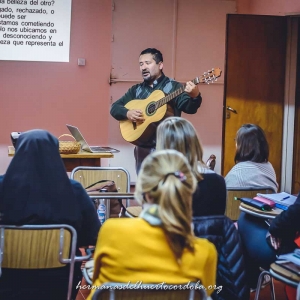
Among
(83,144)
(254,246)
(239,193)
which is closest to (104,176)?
(83,144)

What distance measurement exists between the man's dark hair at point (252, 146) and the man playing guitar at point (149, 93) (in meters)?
0.74

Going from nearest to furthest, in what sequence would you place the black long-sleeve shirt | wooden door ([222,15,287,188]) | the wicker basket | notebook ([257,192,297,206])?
1. notebook ([257,192,297,206])
2. the wicker basket
3. the black long-sleeve shirt
4. wooden door ([222,15,287,188])

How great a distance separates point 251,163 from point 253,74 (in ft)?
9.03

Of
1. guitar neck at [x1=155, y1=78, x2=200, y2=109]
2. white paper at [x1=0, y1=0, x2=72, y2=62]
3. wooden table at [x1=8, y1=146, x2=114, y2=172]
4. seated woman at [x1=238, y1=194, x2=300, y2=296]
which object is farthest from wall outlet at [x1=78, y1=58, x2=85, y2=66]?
seated woman at [x1=238, y1=194, x2=300, y2=296]

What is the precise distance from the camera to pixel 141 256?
1595 mm

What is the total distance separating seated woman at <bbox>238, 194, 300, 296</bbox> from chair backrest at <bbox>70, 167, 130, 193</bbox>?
916 mm

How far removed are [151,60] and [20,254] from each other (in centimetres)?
228

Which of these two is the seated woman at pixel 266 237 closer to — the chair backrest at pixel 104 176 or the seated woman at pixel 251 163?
the seated woman at pixel 251 163

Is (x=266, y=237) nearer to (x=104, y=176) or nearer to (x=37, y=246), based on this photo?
(x=37, y=246)

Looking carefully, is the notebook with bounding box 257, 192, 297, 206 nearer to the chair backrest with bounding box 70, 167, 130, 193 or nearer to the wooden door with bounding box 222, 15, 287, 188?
the chair backrest with bounding box 70, 167, 130, 193

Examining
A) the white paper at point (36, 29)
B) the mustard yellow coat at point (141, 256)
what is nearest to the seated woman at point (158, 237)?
the mustard yellow coat at point (141, 256)

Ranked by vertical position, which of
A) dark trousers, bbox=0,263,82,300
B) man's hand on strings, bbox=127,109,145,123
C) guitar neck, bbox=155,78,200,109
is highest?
guitar neck, bbox=155,78,200,109

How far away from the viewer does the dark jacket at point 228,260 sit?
89.1 inches

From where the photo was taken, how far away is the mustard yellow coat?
1.59 meters
